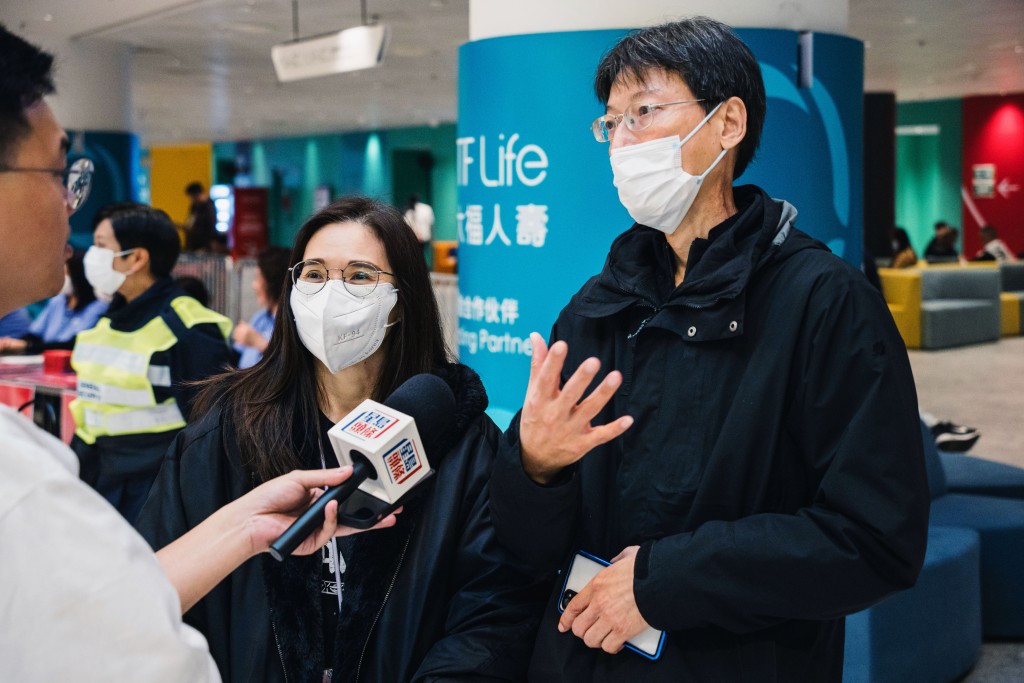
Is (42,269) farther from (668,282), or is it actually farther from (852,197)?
(852,197)

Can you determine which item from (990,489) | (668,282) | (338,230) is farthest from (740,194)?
(990,489)

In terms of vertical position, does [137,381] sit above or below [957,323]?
above

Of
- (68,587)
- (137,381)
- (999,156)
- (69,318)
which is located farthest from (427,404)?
(999,156)

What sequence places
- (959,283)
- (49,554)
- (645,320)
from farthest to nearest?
(959,283), (645,320), (49,554)

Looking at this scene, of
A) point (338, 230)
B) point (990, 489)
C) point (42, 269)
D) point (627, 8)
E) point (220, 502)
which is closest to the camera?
point (42, 269)

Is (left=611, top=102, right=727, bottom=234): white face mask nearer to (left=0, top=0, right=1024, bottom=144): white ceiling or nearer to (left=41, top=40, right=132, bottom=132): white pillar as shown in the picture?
(left=0, top=0, right=1024, bottom=144): white ceiling

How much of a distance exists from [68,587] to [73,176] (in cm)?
65

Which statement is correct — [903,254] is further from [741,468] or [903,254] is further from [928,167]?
[741,468]

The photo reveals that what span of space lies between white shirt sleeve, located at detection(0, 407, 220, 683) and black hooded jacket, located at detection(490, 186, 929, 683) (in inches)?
26.5

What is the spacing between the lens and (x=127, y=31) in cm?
1062

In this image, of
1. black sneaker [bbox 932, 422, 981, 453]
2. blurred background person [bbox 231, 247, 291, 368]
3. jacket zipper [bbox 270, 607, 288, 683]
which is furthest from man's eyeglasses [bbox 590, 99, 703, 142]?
black sneaker [bbox 932, 422, 981, 453]

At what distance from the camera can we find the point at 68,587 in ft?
3.06

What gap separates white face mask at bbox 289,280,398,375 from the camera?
6.70 ft

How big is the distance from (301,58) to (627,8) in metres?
6.22
